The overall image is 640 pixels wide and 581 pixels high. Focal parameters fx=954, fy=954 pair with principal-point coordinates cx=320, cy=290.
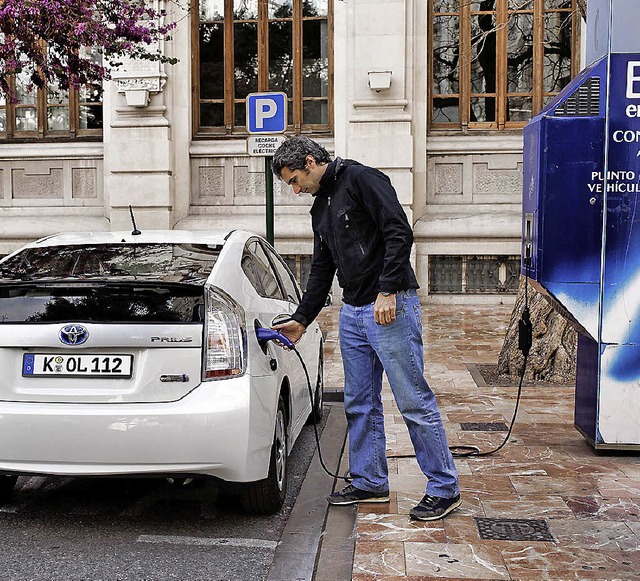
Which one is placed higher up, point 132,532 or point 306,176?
point 306,176

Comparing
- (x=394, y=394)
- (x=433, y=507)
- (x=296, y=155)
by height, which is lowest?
(x=433, y=507)

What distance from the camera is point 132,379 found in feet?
14.9

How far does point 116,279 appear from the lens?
15.6 ft

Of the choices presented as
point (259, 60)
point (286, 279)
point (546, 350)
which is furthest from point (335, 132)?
point (286, 279)

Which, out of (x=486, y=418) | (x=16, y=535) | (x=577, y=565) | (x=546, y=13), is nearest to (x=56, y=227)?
(x=546, y=13)

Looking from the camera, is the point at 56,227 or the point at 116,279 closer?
the point at 116,279

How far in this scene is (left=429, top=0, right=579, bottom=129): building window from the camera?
16.0 m

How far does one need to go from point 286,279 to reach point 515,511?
2508 millimetres

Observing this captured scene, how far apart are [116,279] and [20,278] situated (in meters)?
0.54

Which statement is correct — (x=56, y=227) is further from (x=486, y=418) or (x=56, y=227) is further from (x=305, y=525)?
(x=305, y=525)

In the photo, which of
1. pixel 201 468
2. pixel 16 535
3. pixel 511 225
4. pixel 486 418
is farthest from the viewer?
pixel 511 225

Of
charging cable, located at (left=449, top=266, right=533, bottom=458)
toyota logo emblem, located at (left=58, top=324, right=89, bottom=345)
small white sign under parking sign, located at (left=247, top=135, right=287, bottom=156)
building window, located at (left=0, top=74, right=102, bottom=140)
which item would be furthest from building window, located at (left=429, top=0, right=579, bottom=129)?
toyota logo emblem, located at (left=58, top=324, right=89, bottom=345)

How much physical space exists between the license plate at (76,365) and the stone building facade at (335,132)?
36.2 feet

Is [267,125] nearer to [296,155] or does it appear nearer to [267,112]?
[267,112]
